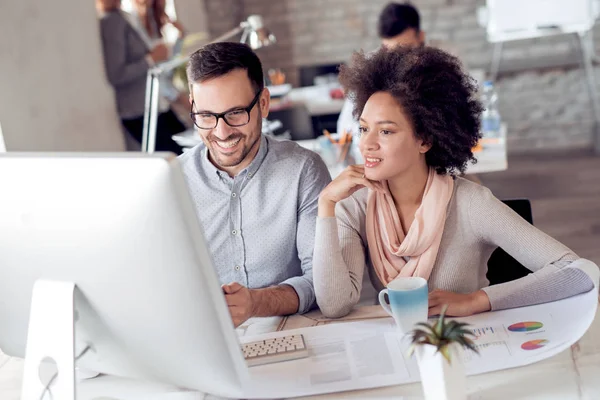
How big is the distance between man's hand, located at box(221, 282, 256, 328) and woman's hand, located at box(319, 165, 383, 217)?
0.24 m

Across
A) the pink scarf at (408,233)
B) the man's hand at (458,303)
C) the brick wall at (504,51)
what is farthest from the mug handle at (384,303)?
the brick wall at (504,51)

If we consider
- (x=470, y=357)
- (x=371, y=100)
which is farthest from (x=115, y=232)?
(x=371, y=100)

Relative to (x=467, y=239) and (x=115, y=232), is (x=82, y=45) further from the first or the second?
(x=115, y=232)

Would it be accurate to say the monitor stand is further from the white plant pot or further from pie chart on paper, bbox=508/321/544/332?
pie chart on paper, bbox=508/321/544/332

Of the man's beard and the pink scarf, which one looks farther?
the man's beard

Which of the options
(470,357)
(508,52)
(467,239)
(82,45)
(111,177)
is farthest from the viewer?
(508,52)

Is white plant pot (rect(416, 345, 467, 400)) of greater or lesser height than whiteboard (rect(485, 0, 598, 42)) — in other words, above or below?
below

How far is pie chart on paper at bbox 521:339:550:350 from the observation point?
125 centimetres

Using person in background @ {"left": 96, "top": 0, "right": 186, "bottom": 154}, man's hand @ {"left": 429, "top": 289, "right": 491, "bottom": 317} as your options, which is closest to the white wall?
person in background @ {"left": 96, "top": 0, "right": 186, "bottom": 154}

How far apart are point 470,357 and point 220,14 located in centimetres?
584

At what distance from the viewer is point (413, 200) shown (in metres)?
1.66

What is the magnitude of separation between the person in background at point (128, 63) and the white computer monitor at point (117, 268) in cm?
307

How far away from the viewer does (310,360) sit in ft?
4.20

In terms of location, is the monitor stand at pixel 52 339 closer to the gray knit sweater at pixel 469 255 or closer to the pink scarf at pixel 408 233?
the gray knit sweater at pixel 469 255
